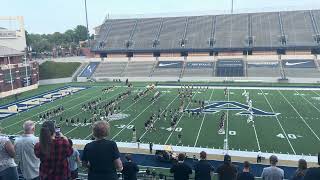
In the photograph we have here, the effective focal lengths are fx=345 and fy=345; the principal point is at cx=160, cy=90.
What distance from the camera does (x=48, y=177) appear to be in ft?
16.6

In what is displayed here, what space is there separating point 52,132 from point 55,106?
92.3 ft

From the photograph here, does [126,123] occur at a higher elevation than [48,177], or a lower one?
lower

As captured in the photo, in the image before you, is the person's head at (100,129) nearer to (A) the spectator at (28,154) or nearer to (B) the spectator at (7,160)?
(A) the spectator at (28,154)

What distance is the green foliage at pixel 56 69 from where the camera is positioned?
51669 millimetres

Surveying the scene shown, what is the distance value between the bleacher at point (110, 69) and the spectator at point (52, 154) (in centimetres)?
4841

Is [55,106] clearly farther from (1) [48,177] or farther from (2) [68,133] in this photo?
(1) [48,177]

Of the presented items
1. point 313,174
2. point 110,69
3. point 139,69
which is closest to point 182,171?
point 313,174

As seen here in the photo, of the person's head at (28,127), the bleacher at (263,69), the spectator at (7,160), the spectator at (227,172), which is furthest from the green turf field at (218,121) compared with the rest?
the person's head at (28,127)

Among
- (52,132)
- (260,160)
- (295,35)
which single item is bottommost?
(260,160)

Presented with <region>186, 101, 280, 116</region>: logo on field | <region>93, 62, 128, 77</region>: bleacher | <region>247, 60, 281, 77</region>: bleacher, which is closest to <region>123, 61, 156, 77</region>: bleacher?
<region>93, 62, 128, 77</region>: bleacher

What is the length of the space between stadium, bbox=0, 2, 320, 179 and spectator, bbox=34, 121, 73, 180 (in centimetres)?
529

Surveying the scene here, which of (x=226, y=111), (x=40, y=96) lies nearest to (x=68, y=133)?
(x=226, y=111)

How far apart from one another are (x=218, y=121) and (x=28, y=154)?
66.2 ft

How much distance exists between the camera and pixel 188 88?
129ft
